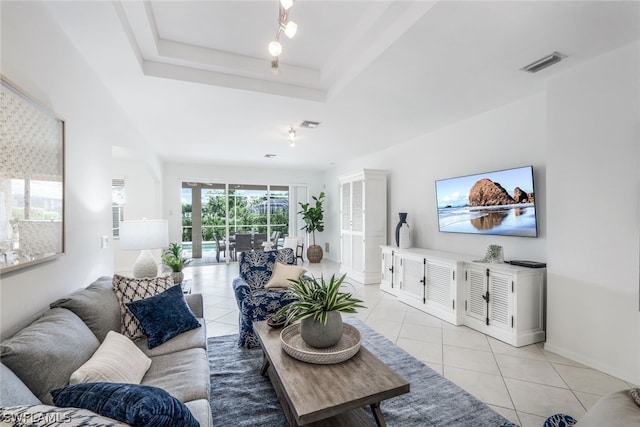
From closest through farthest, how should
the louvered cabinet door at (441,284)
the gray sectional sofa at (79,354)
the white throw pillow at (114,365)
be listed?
the gray sectional sofa at (79,354), the white throw pillow at (114,365), the louvered cabinet door at (441,284)

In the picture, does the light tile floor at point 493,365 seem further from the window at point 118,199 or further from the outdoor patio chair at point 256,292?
the window at point 118,199

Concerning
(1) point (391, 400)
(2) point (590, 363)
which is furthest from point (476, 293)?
(1) point (391, 400)

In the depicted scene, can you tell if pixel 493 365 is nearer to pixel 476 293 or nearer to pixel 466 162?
pixel 476 293

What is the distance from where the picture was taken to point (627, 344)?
90.5 inches

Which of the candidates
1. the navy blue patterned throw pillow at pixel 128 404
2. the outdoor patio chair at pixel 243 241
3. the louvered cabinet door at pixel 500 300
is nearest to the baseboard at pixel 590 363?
the louvered cabinet door at pixel 500 300

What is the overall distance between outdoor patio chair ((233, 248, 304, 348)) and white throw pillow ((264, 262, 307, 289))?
6 centimetres

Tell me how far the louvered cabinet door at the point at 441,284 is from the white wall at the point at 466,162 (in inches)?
20.8

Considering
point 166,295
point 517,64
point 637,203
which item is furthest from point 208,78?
point 637,203

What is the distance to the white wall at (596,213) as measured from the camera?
2.28 m

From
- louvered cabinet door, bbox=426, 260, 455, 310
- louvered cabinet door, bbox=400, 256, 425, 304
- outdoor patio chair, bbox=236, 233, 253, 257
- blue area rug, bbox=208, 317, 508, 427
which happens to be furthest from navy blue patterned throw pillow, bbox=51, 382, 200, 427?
outdoor patio chair, bbox=236, 233, 253, 257

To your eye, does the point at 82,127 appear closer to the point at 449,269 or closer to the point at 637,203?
the point at 449,269

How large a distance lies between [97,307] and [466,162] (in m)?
4.28

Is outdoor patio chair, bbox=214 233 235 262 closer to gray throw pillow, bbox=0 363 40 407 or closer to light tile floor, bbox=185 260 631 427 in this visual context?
light tile floor, bbox=185 260 631 427

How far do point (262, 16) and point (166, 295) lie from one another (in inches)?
89.4
